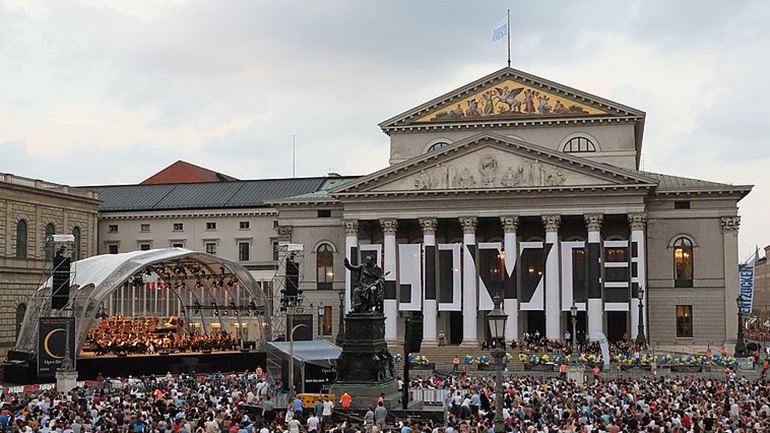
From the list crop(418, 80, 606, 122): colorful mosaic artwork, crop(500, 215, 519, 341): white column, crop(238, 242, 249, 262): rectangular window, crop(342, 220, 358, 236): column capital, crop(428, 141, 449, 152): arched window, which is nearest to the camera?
crop(500, 215, 519, 341): white column

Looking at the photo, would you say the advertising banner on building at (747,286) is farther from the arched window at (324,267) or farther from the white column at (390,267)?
the arched window at (324,267)

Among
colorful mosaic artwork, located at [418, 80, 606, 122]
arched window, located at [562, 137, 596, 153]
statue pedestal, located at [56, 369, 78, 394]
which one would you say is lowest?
statue pedestal, located at [56, 369, 78, 394]

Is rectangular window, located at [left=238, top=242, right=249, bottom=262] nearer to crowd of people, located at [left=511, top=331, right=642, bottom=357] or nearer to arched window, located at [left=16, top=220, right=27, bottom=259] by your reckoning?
arched window, located at [left=16, top=220, right=27, bottom=259]

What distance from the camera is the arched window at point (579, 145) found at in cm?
6662

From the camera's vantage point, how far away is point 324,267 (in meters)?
70.4

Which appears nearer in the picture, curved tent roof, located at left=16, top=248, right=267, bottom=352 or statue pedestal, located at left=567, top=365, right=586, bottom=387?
statue pedestal, located at left=567, top=365, right=586, bottom=387

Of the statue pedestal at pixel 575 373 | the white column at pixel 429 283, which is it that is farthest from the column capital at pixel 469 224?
the statue pedestal at pixel 575 373

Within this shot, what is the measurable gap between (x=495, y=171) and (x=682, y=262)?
1447 cm

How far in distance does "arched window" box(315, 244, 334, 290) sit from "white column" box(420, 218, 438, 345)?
9.63 metres

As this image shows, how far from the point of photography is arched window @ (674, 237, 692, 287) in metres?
63.0

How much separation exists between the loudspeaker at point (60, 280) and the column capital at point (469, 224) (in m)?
27.0

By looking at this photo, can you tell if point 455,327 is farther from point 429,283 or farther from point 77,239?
point 77,239

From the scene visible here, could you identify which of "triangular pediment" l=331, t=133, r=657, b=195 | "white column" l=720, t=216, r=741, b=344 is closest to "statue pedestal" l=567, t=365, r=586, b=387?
"triangular pediment" l=331, t=133, r=657, b=195

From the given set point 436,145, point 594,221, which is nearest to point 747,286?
point 594,221
